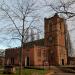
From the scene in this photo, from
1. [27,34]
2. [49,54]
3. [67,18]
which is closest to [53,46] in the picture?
[49,54]

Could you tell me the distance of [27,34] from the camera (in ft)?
78.2

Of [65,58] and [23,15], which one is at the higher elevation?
[23,15]

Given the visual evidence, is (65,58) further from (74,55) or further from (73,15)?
(73,15)

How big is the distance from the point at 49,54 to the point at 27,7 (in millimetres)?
45038

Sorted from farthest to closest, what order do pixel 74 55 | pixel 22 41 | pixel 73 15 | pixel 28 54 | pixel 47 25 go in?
1. pixel 74 55
2. pixel 47 25
3. pixel 28 54
4. pixel 22 41
5. pixel 73 15

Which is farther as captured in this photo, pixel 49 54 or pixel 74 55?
pixel 74 55

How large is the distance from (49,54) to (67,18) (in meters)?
56.0

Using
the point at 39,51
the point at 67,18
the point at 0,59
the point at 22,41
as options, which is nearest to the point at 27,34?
the point at 22,41

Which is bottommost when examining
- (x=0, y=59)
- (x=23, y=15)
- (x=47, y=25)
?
(x=0, y=59)

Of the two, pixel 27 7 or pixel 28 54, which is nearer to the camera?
pixel 27 7

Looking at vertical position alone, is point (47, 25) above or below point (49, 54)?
above

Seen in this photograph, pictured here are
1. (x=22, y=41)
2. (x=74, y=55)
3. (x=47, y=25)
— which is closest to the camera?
(x=22, y=41)

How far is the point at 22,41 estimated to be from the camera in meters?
22.4

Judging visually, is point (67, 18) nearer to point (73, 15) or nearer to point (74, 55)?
point (73, 15)
